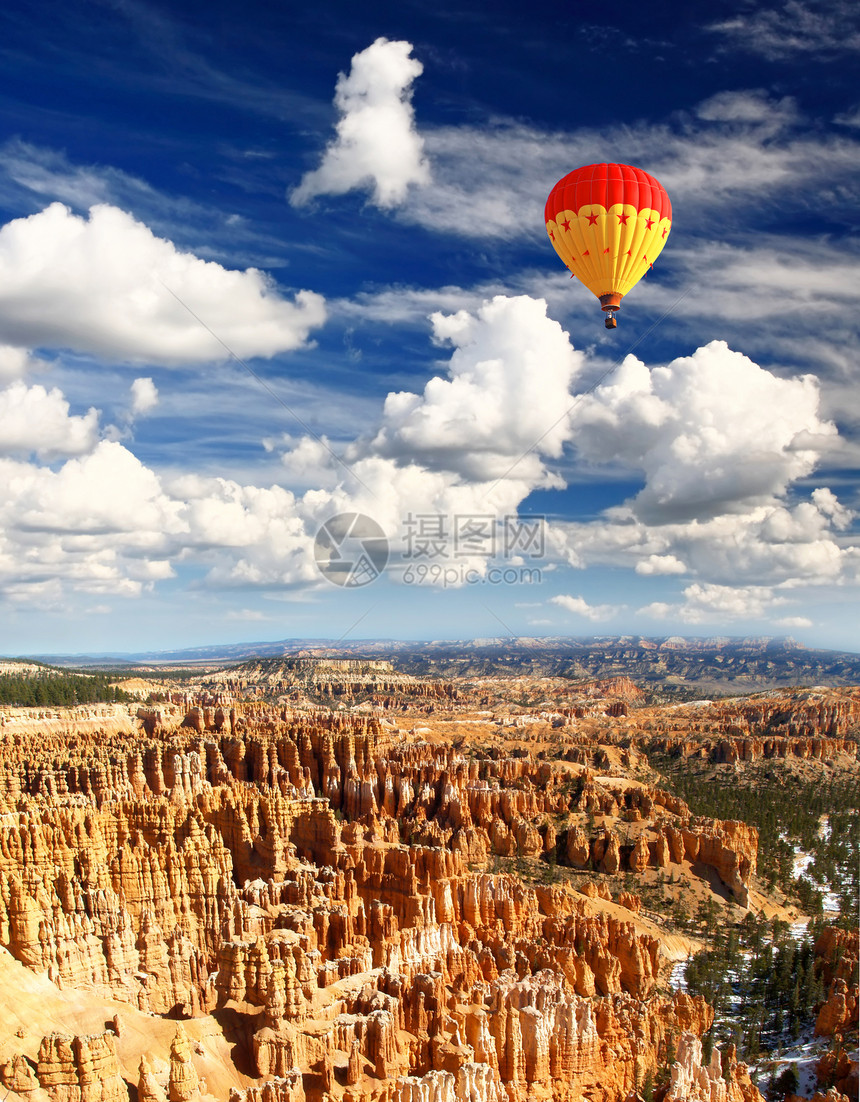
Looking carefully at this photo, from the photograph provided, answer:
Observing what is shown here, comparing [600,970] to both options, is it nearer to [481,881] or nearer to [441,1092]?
[481,881]

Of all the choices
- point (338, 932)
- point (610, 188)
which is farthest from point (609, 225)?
point (338, 932)

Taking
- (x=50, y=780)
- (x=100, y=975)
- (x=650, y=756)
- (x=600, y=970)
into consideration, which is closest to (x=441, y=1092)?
(x=100, y=975)

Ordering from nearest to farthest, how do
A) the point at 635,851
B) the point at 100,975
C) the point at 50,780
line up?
1. the point at 100,975
2. the point at 50,780
3. the point at 635,851

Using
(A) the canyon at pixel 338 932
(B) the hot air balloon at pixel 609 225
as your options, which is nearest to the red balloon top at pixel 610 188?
(B) the hot air balloon at pixel 609 225

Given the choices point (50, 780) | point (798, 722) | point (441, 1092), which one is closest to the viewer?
point (441, 1092)

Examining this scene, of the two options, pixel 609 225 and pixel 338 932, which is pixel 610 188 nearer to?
pixel 609 225

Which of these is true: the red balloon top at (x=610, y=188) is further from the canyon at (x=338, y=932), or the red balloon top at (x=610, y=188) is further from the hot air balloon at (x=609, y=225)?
the canyon at (x=338, y=932)

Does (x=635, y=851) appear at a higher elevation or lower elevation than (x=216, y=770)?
lower
